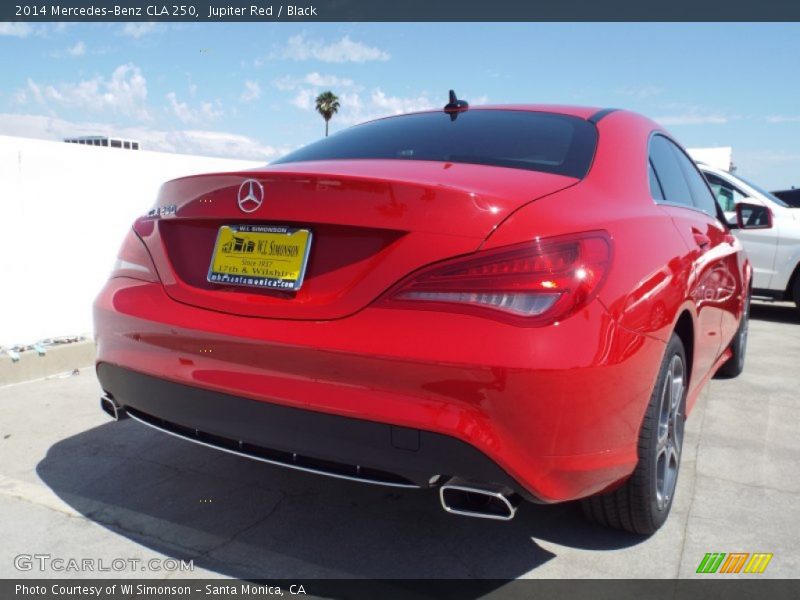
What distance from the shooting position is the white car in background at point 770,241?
24.2 feet

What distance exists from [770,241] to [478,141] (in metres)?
6.20

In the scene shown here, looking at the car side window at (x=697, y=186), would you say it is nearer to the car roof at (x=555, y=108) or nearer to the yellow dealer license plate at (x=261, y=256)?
the car roof at (x=555, y=108)

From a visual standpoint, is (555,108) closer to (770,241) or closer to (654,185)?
(654,185)

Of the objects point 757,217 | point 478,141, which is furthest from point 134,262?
point 757,217

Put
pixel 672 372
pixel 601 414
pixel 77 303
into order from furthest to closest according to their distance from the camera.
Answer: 1. pixel 77 303
2. pixel 672 372
3. pixel 601 414

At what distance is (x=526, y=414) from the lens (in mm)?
1780

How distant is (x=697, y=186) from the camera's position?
3.63m

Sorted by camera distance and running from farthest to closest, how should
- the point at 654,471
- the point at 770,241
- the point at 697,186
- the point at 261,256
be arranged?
1. the point at 770,241
2. the point at 697,186
3. the point at 654,471
4. the point at 261,256

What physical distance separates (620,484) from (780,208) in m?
6.48

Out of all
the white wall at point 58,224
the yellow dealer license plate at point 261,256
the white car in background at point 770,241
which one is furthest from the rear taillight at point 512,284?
the white car in background at point 770,241

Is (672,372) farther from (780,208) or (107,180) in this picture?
(780,208)

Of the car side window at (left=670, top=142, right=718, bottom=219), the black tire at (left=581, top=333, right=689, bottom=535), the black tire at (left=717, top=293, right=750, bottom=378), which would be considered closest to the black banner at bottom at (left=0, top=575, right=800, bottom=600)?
the black tire at (left=581, top=333, right=689, bottom=535)

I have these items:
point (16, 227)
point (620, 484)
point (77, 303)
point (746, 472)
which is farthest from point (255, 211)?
point (77, 303)

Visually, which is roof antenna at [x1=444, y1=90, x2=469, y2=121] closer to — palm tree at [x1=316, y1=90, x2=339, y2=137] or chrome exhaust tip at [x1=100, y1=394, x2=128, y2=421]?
chrome exhaust tip at [x1=100, y1=394, x2=128, y2=421]
